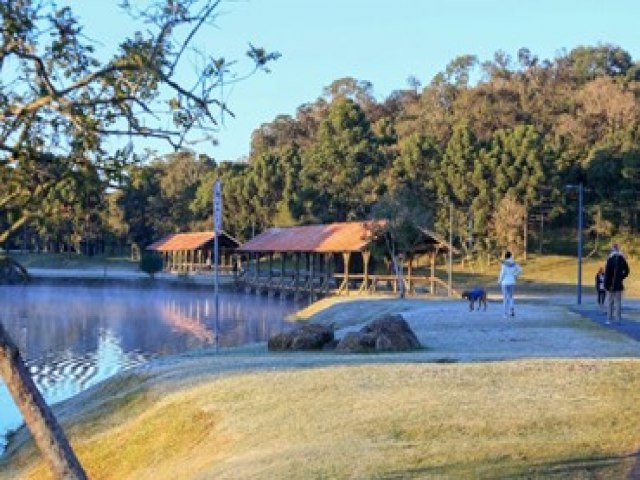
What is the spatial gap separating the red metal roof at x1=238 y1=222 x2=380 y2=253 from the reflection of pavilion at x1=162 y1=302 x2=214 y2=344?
25.3 ft

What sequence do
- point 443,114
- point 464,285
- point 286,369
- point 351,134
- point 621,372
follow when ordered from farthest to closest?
point 443,114
point 351,134
point 464,285
point 286,369
point 621,372

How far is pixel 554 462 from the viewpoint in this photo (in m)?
6.46

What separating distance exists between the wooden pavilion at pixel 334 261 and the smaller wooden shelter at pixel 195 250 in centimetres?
375

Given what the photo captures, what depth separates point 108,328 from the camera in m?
32.3

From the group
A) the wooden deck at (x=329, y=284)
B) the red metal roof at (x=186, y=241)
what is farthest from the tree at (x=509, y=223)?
the red metal roof at (x=186, y=241)

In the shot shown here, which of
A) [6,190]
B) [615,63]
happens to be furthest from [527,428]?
[615,63]

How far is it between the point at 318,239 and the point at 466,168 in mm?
16799

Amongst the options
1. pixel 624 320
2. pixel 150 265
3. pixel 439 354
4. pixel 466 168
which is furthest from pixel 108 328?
pixel 466 168

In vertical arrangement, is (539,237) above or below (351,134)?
below

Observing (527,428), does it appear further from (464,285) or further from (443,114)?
(443,114)

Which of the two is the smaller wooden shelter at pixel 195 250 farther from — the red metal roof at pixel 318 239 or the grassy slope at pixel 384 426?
the grassy slope at pixel 384 426

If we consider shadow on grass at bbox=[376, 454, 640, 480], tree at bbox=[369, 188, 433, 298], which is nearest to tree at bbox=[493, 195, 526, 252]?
tree at bbox=[369, 188, 433, 298]

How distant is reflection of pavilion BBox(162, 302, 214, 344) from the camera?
2958cm

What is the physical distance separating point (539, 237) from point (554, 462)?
188 ft
